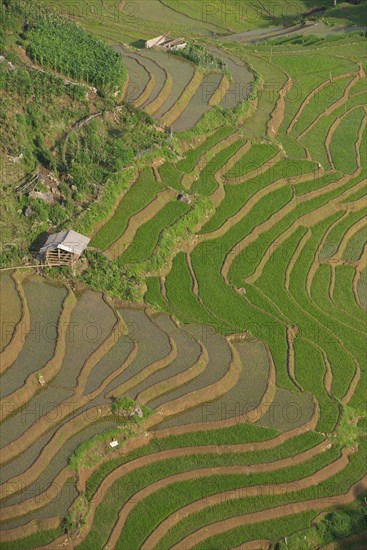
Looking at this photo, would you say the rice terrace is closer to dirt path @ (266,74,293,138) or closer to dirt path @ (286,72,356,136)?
dirt path @ (266,74,293,138)

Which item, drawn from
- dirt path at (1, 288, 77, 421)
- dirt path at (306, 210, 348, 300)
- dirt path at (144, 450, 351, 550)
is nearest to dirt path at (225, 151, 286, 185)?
Result: dirt path at (306, 210, 348, 300)

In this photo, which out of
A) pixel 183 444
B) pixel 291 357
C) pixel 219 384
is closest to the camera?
pixel 183 444

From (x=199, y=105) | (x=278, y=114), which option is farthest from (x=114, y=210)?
(x=278, y=114)

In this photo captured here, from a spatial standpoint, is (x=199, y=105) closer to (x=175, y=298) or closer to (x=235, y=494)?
(x=175, y=298)

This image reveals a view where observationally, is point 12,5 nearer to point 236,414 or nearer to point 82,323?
point 82,323

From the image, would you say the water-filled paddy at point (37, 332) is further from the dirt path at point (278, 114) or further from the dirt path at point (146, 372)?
the dirt path at point (278, 114)

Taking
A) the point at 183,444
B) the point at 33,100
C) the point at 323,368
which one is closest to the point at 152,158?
the point at 33,100

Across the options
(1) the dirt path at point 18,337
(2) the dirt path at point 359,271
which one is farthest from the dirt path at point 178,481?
(2) the dirt path at point 359,271
